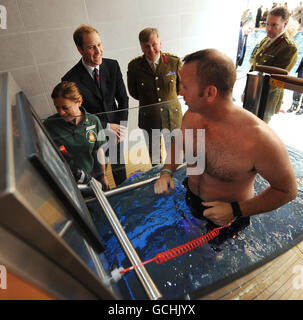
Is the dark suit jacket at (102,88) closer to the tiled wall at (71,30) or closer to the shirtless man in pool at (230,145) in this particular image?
the tiled wall at (71,30)

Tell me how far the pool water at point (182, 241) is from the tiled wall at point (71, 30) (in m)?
1.67

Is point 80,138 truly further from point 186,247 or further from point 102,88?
point 186,247

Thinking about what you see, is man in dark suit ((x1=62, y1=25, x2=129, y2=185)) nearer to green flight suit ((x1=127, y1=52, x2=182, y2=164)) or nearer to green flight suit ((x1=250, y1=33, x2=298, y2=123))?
green flight suit ((x1=127, y1=52, x2=182, y2=164))

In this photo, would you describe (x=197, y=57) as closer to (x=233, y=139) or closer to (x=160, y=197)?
(x=233, y=139)

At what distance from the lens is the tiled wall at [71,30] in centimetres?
208

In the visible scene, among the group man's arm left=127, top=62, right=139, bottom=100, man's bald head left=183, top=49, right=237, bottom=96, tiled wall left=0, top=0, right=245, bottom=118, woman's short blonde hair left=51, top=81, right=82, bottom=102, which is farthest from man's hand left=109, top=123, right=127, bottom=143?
tiled wall left=0, top=0, right=245, bottom=118

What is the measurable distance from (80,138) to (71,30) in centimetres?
144

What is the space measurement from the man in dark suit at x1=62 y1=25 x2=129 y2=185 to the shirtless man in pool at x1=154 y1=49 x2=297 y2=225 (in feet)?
2.38

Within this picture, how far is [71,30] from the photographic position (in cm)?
229

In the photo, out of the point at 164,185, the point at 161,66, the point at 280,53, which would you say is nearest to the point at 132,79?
the point at 161,66

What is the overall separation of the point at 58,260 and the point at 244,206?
972 mm

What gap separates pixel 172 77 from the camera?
2213 millimetres

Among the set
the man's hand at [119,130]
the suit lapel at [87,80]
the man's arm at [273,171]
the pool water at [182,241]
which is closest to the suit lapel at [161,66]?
the suit lapel at [87,80]
